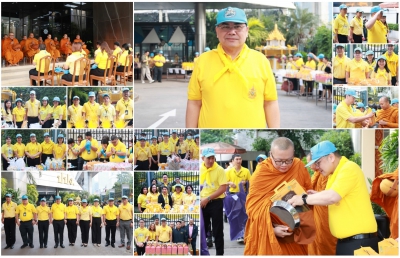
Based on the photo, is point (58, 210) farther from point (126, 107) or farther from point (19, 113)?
point (126, 107)

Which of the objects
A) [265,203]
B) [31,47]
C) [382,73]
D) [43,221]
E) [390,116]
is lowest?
[43,221]

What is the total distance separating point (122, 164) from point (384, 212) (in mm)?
2324

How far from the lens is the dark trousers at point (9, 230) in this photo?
657 cm

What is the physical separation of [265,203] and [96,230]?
1634 millimetres

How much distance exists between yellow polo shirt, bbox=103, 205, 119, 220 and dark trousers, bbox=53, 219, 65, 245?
0.41m

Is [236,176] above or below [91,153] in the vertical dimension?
below

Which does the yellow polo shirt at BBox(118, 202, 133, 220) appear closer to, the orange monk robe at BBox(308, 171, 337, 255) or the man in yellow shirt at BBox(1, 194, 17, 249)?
the man in yellow shirt at BBox(1, 194, 17, 249)

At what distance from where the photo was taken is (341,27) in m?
6.33

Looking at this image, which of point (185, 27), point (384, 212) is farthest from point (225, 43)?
point (384, 212)

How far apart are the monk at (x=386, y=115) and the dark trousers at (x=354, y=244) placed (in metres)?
1.10

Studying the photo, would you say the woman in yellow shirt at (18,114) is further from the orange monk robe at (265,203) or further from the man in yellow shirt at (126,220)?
the orange monk robe at (265,203)

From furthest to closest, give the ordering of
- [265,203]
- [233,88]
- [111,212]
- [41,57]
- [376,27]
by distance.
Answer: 1. [111,212]
2. [41,57]
3. [376,27]
4. [233,88]
5. [265,203]

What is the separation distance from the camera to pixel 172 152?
251 inches

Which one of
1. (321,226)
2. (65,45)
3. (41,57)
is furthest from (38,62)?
(321,226)
